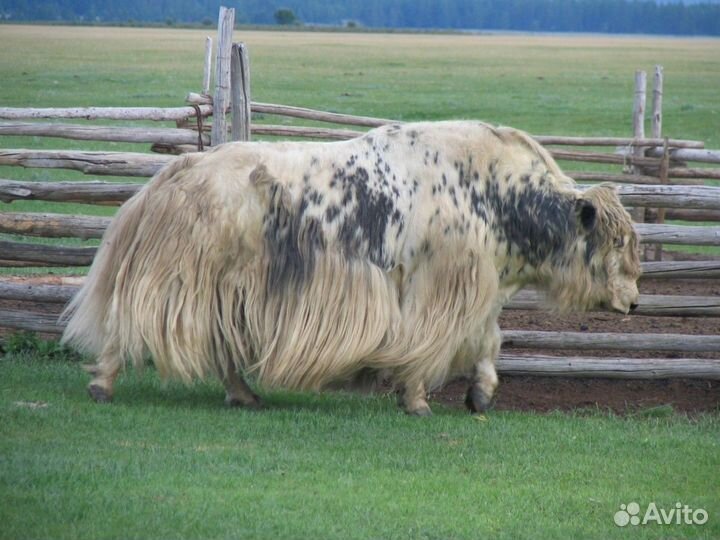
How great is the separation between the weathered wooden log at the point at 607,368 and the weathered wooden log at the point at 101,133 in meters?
3.16

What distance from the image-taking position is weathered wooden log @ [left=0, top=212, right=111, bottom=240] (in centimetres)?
809

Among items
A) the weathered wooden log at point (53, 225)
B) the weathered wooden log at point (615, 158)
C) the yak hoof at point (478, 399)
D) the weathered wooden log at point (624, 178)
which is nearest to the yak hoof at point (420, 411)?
the yak hoof at point (478, 399)

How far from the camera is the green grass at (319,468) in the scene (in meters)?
4.70

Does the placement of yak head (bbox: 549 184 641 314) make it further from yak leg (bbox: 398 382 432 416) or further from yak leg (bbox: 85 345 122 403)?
yak leg (bbox: 85 345 122 403)

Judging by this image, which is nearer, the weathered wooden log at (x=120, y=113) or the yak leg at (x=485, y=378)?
the yak leg at (x=485, y=378)

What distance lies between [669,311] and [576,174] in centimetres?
756

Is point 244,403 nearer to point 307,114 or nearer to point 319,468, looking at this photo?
point 319,468

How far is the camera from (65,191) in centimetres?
812

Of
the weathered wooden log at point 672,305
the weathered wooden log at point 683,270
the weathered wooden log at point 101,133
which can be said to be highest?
the weathered wooden log at point 101,133

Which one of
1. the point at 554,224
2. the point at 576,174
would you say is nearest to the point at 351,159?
the point at 554,224

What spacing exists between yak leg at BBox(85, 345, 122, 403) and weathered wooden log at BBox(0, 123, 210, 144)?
122 inches

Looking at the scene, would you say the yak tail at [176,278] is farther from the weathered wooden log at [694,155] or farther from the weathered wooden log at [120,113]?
the weathered wooden log at [694,155]
